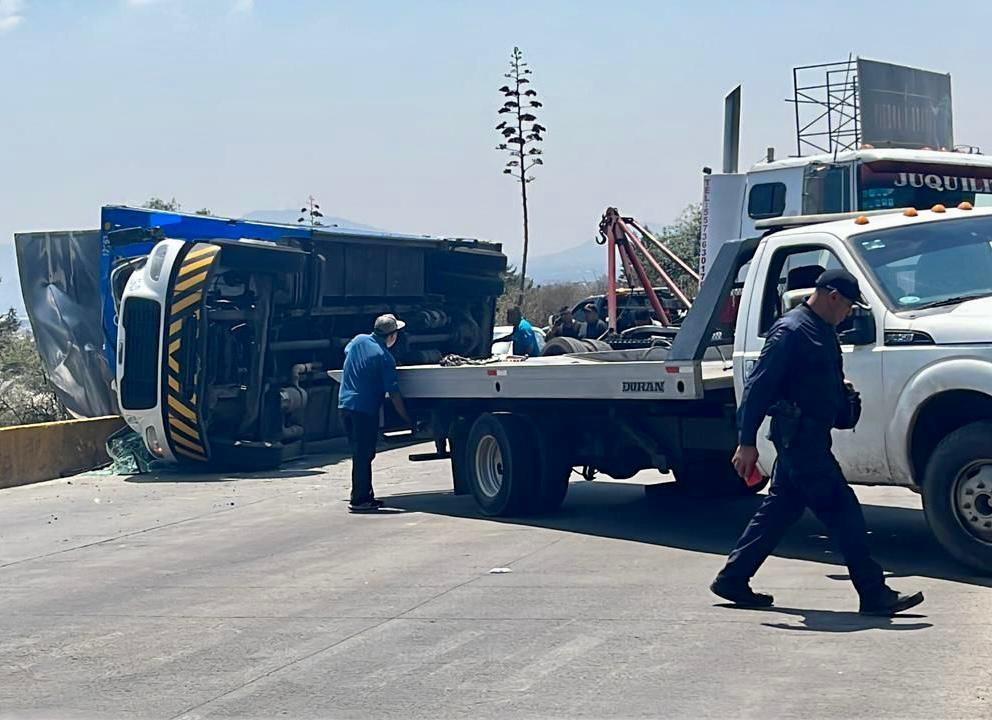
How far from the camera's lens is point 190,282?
623 inches

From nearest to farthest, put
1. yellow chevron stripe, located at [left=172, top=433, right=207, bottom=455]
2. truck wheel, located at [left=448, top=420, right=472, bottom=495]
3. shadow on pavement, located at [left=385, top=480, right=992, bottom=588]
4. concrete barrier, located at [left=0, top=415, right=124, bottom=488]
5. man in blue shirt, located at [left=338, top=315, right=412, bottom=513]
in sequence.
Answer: shadow on pavement, located at [left=385, top=480, right=992, bottom=588], truck wheel, located at [left=448, top=420, right=472, bottom=495], man in blue shirt, located at [left=338, top=315, right=412, bottom=513], yellow chevron stripe, located at [left=172, top=433, right=207, bottom=455], concrete barrier, located at [left=0, top=415, right=124, bottom=488]

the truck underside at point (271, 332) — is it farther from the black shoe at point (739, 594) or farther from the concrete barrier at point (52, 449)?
the black shoe at point (739, 594)

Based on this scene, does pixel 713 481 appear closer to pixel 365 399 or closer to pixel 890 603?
pixel 365 399

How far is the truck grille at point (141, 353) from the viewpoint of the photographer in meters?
16.0

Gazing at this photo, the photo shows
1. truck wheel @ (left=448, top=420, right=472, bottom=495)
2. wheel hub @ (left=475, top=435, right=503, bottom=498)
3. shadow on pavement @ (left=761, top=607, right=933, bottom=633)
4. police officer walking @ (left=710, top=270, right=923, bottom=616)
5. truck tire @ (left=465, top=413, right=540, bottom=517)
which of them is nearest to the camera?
shadow on pavement @ (left=761, top=607, right=933, bottom=633)

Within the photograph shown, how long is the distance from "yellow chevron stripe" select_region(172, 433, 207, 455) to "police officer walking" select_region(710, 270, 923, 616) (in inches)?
378

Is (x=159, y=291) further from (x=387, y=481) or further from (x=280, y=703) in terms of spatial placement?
(x=280, y=703)

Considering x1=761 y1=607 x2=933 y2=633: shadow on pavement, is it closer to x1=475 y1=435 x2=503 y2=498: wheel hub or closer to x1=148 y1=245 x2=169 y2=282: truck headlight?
x1=475 y1=435 x2=503 y2=498: wheel hub

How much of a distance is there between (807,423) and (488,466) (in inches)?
191

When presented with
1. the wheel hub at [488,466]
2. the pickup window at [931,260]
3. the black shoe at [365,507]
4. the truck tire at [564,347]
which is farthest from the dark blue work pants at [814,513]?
the truck tire at [564,347]

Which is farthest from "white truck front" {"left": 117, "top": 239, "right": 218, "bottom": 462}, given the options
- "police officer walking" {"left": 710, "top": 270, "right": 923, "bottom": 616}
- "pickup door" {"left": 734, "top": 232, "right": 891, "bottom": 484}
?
"police officer walking" {"left": 710, "top": 270, "right": 923, "bottom": 616}

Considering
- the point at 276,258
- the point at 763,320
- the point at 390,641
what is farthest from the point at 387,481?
the point at 390,641

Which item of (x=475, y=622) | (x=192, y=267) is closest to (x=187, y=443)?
(x=192, y=267)

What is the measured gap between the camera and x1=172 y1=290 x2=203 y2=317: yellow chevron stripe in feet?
51.9
